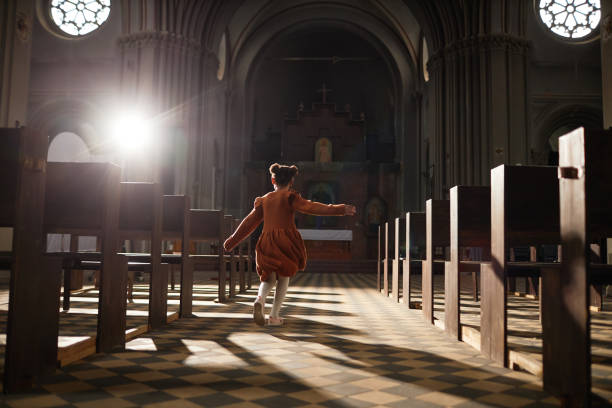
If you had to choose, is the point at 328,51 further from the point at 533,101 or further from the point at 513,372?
the point at 513,372

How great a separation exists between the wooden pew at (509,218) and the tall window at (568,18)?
13732 millimetres

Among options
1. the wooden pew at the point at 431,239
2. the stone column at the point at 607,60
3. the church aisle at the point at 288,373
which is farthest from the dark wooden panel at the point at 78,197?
the stone column at the point at 607,60

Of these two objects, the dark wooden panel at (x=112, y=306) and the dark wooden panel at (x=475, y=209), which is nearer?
the dark wooden panel at (x=112, y=306)

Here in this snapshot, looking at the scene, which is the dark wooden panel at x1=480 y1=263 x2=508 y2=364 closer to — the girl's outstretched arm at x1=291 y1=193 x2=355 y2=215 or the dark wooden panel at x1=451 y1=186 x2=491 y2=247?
the dark wooden panel at x1=451 y1=186 x2=491 y2=247

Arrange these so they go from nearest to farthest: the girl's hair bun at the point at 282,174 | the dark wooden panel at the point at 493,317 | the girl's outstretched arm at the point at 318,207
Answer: the dark wooden panel at the point at 493,317 < the girl's outstretched arm at the point at 318,207 < the girl's hair bun at the point at 282,174

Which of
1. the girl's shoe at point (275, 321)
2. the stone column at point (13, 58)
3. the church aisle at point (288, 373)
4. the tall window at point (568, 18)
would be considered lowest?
the church aisle at point (288, 373)

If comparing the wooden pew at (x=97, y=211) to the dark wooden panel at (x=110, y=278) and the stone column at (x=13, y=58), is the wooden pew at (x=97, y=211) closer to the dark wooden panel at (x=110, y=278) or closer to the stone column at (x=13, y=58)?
the dark wooden panel at (x=110, y=278)

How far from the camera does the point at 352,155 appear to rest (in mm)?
23844

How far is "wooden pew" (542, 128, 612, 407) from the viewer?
205 centimetres

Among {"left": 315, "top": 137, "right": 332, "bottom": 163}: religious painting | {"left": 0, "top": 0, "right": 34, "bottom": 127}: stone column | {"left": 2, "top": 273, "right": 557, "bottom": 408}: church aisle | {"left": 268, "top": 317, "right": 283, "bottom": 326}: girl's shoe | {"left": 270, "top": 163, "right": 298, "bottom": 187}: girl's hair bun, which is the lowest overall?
{"left": 2, "top": 273, "right": 557, "bottom": 408}: church aisle

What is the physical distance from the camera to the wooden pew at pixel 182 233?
485 cm

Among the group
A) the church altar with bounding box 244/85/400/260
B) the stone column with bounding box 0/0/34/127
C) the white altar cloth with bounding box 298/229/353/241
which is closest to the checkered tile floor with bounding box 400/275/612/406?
the stone column with bounding box 0/0/34/127

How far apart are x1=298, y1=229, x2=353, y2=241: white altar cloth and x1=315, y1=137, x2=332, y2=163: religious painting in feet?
15.9

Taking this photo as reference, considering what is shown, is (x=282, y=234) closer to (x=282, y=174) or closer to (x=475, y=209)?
(x=282, y=174)
